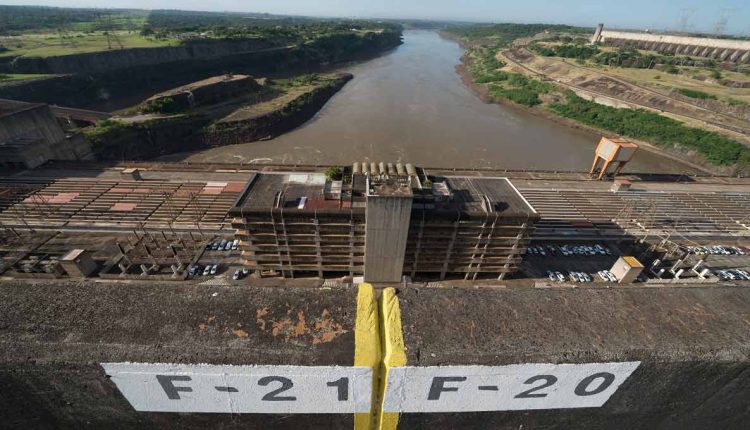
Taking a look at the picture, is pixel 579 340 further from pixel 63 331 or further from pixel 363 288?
pixel 63 331

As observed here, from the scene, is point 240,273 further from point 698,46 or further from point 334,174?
point 698,46

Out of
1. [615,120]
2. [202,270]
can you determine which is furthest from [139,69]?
[615,120]

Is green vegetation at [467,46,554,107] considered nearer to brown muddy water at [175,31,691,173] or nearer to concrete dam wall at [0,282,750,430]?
brown muddy water at [175,31,691,173]

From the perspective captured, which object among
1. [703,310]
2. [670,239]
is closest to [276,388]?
[703,310]

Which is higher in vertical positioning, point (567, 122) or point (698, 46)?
point (698, 46)

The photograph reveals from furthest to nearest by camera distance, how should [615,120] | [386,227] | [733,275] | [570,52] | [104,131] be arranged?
[570,52] < [615,120] < [104,131] < [733,275] < [386,227]

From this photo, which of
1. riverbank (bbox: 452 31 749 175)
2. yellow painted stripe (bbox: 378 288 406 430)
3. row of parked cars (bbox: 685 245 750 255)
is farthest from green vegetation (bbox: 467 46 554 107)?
yellow painted stripe (bbox: 378 288 406 430)
